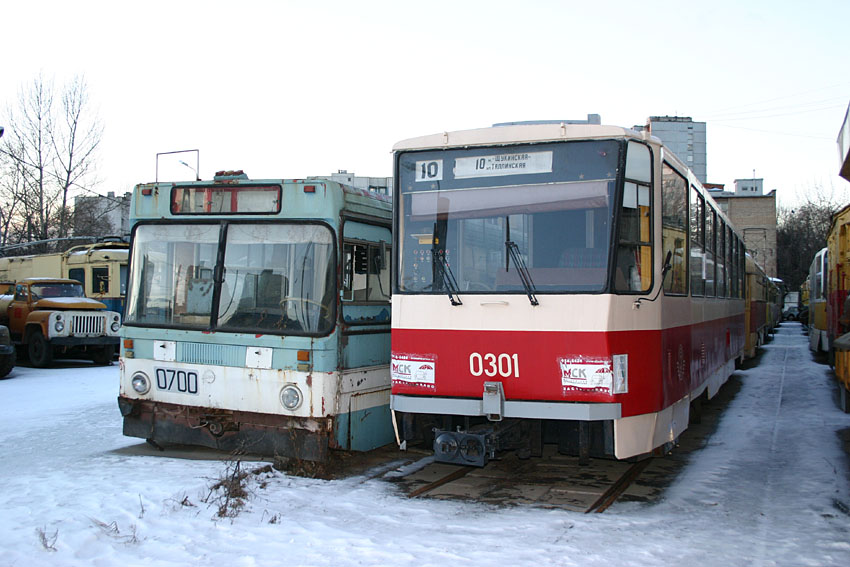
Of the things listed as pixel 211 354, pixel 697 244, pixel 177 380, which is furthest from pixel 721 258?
pixel 177 380

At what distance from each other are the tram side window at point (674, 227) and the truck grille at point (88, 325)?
1610 centimetres

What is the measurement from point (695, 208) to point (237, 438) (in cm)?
544

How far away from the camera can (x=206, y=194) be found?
27.6 ft

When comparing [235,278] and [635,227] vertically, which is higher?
[635,227]

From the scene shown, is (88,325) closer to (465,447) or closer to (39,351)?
(39,351)

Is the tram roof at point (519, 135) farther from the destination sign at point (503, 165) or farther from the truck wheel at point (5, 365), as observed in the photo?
the truck wheel at point (5, 365)

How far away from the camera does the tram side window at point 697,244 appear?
8.56 metres

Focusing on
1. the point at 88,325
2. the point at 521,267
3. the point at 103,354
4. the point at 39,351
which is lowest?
the point at 103,354

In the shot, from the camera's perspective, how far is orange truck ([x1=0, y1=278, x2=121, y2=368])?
773 inches

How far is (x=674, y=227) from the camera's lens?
24.6 feet

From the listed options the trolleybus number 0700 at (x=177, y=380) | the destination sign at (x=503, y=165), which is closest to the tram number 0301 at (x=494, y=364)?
the destination sign at (x=503, y=165)

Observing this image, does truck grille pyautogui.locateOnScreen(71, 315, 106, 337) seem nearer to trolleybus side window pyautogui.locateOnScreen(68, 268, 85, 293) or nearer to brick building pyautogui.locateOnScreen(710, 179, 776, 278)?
trolleybus side window pyautogui.locateOnScreen(68, 268, 85, 293)

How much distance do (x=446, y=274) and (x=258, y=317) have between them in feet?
7.10

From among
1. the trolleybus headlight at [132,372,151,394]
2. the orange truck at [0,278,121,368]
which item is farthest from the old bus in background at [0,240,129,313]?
the trolleybus headlight at [132,372,151,394]
